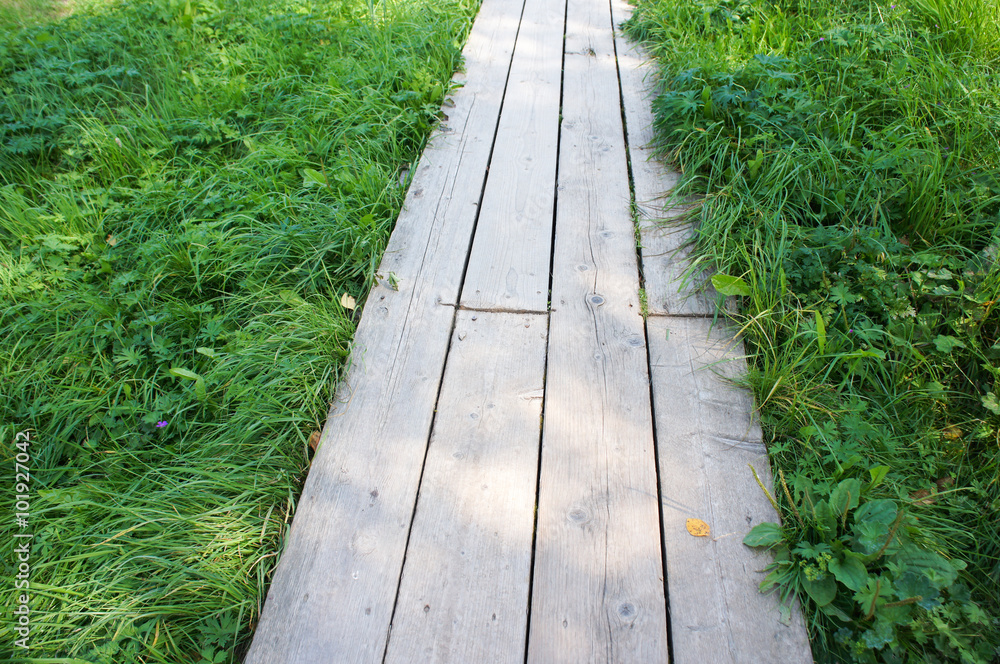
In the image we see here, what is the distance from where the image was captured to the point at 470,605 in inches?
50.9

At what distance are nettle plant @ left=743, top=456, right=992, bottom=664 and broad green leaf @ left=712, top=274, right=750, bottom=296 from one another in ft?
2.08

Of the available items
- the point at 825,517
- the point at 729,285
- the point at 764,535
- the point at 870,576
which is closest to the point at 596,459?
the point at 764,535

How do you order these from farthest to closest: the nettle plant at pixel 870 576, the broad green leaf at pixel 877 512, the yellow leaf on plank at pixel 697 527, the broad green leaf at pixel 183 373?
1. the broad green leaf at pixel 183 373
2. the yellow leaf on plank at pixel 697 527
3. the broad green leaf at pixel 877 512
4. the nettle plant at pixel 870 576

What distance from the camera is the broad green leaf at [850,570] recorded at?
123cm

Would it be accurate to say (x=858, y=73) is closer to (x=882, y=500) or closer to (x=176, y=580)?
(x=882, y=500)

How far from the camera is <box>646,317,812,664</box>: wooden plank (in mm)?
1236

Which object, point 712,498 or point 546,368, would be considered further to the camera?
point 546,368

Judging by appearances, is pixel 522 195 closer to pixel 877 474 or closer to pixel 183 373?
pixel 183 373

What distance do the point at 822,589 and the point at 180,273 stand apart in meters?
2.19

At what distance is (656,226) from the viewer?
2.19 metres

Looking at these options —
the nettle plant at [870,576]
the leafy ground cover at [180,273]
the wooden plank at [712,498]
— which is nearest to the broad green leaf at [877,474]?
the nettle plant at [870,576]

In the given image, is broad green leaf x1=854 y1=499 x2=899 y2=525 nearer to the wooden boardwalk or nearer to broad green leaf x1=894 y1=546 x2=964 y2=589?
broad green leaf x1=894 y1=546 x2=964 y2=589

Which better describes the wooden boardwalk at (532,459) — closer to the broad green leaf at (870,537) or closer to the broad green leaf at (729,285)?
the broad green leaf at (729,285)

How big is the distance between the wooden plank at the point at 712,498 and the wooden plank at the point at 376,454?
68 centimetres
